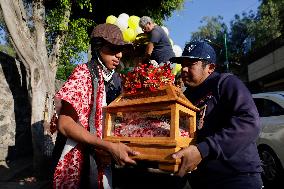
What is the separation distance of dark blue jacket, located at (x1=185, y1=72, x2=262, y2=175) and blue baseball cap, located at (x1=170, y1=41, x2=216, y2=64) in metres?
0.16

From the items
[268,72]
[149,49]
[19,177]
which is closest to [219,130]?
[149,49]

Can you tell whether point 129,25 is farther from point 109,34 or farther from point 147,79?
point 147,79

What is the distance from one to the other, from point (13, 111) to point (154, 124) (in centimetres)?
630

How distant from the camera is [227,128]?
200 centimetres

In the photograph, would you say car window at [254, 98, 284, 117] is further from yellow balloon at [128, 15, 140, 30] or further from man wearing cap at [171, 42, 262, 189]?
man wearing cap at [171, 42, 262, 189]

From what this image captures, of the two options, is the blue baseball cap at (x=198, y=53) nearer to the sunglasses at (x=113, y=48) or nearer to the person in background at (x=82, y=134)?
the sunglasses at (x=113, y=48)

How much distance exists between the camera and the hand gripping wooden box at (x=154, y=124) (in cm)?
186

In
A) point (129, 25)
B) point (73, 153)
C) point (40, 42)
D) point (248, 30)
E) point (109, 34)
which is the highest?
point (248, 30)

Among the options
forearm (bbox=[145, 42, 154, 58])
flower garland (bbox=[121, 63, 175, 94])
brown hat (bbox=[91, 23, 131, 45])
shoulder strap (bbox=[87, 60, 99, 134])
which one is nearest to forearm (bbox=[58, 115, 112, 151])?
shoulder strap (bbox=[87, 60, 99, 134])

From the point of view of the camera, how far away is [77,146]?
7.39 ft

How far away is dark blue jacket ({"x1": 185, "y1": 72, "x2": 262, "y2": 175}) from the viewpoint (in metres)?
1.99

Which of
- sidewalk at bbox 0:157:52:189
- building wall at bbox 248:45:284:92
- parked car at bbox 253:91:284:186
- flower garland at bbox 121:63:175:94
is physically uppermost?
building wall at bbox 248:45:284:92

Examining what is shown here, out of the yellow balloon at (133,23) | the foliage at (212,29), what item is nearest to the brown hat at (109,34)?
the yellow balloon at (133,23)

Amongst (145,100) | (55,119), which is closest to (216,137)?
(145,100)
